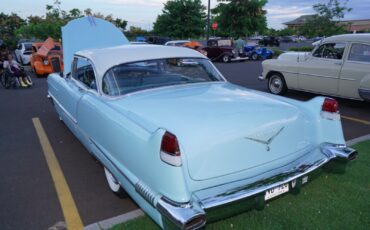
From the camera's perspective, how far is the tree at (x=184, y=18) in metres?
34.3

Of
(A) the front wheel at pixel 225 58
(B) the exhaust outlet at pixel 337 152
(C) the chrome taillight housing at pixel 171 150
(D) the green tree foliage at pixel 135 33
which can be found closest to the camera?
(C) the chrome taillight housing at pixel 171 150

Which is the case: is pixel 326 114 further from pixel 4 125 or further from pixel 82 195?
pixel 4 125

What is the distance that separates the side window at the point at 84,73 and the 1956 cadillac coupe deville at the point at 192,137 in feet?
0.28

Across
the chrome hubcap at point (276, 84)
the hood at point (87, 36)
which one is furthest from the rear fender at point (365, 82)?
the hood at point (87, 36)

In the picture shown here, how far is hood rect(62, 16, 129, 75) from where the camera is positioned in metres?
6.66

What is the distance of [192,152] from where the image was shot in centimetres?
236

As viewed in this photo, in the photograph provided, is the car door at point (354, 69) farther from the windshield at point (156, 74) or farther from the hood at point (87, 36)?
the hood at point (87, 36)

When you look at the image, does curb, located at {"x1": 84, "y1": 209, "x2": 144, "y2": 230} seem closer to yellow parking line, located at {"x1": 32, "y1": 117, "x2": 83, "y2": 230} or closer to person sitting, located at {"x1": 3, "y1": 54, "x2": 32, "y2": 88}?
yellow parking line, located at {"x1": 32, "y1": 117, "x2": 83, "y2": 230}

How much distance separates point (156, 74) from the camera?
12.9 ft

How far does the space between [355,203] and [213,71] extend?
7.46 ft

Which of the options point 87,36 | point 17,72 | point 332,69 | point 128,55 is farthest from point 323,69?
point 17,72

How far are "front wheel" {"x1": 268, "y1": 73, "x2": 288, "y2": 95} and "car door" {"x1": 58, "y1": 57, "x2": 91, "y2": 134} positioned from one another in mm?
5671

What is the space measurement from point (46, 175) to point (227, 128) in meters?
2.66

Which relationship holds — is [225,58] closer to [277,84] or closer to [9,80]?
[277,84]
